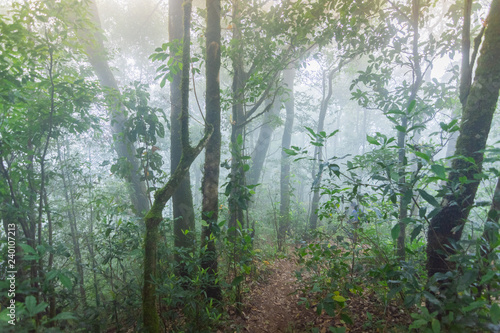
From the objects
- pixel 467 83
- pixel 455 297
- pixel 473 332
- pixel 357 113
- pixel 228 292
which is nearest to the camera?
pixel 473 332

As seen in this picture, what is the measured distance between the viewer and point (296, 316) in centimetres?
336

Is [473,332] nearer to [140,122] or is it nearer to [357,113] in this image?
[140,122]

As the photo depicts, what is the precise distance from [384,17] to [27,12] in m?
5.94

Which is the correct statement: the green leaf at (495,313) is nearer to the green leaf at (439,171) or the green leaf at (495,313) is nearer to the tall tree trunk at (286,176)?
the green leaf at (439,171)

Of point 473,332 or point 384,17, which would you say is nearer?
Result: point 473,332

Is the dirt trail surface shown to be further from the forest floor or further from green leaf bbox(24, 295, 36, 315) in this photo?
green leaf bbox(24, 295, 36, 315)

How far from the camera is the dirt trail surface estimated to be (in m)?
3.17

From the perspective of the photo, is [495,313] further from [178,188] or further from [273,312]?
[178,188]

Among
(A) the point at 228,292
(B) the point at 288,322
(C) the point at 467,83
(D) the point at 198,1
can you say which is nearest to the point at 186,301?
(A) the point at 228,292

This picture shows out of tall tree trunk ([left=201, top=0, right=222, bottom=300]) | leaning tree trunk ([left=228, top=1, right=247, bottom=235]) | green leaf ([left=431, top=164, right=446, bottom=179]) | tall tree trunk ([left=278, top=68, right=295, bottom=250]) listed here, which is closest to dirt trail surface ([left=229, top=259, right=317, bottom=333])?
tall tree trunk ([left=201, top=0, right=222, bottom=300])

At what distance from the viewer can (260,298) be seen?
159 inches

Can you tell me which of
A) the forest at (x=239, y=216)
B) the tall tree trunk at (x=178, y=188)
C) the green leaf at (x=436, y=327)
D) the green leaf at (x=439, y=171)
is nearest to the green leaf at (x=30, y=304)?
the forest at (x=239, y=216)

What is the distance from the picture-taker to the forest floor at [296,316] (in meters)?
2.80

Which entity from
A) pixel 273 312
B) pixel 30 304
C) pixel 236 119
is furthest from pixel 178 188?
pixel 30 304
